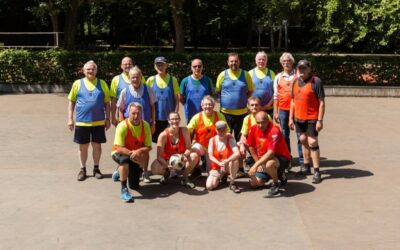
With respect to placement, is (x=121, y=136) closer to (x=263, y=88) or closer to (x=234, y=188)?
(x=234, y=188)

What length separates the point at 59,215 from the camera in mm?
6105

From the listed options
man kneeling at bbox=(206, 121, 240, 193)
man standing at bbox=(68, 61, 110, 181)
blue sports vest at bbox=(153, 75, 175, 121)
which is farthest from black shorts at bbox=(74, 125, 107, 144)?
man kneeling at bbox=(206, 121, 240, 193)

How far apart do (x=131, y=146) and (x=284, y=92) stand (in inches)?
104

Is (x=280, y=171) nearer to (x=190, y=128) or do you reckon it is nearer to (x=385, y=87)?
(x=190, y=128)

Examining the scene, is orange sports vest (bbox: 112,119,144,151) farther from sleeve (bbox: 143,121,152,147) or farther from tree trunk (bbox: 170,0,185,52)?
tree trunk (bbox: 170,0,185,52)

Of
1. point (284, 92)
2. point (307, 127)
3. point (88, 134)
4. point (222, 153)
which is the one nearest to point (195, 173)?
point (222, 153)

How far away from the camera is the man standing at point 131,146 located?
22.1 ft

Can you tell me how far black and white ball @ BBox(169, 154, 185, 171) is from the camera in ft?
23.5

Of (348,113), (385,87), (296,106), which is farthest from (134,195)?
(385,87)

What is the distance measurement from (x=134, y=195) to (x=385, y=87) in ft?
43.9

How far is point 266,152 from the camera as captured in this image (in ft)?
22.9

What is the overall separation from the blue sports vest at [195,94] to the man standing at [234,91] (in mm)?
279

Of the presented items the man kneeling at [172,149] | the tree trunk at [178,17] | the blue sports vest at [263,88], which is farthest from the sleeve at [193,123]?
the tree trunk at [178,17]

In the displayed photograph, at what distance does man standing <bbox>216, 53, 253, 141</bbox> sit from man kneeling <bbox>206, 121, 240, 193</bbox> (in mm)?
988
